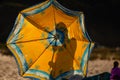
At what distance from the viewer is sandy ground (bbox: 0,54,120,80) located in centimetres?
1560

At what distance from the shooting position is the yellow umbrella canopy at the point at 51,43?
36.1 feet

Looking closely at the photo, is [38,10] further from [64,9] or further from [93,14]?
[93,14]

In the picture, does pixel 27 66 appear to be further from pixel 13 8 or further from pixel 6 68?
pixel 13 8

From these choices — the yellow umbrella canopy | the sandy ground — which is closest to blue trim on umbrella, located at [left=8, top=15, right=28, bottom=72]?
the yellow umbrella canopy

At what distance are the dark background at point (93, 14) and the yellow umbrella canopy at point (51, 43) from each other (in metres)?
13.2

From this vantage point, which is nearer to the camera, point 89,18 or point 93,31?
point 93,31

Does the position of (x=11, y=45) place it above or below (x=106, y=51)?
above

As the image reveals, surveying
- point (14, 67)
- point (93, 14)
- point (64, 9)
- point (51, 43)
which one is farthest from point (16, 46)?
point (93, 14)

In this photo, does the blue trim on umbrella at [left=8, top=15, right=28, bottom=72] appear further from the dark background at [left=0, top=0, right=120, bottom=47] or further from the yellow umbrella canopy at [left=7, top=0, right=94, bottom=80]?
the dark background at [left=0, top=0, right=120, bottom=47]

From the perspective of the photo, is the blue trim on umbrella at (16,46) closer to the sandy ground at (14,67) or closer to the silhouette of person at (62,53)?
the silhouette of person at (62,53)

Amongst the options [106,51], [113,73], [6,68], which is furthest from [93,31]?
[113,73]

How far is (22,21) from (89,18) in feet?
57.6

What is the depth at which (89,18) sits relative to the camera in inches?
1109

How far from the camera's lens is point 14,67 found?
56.1 feet
